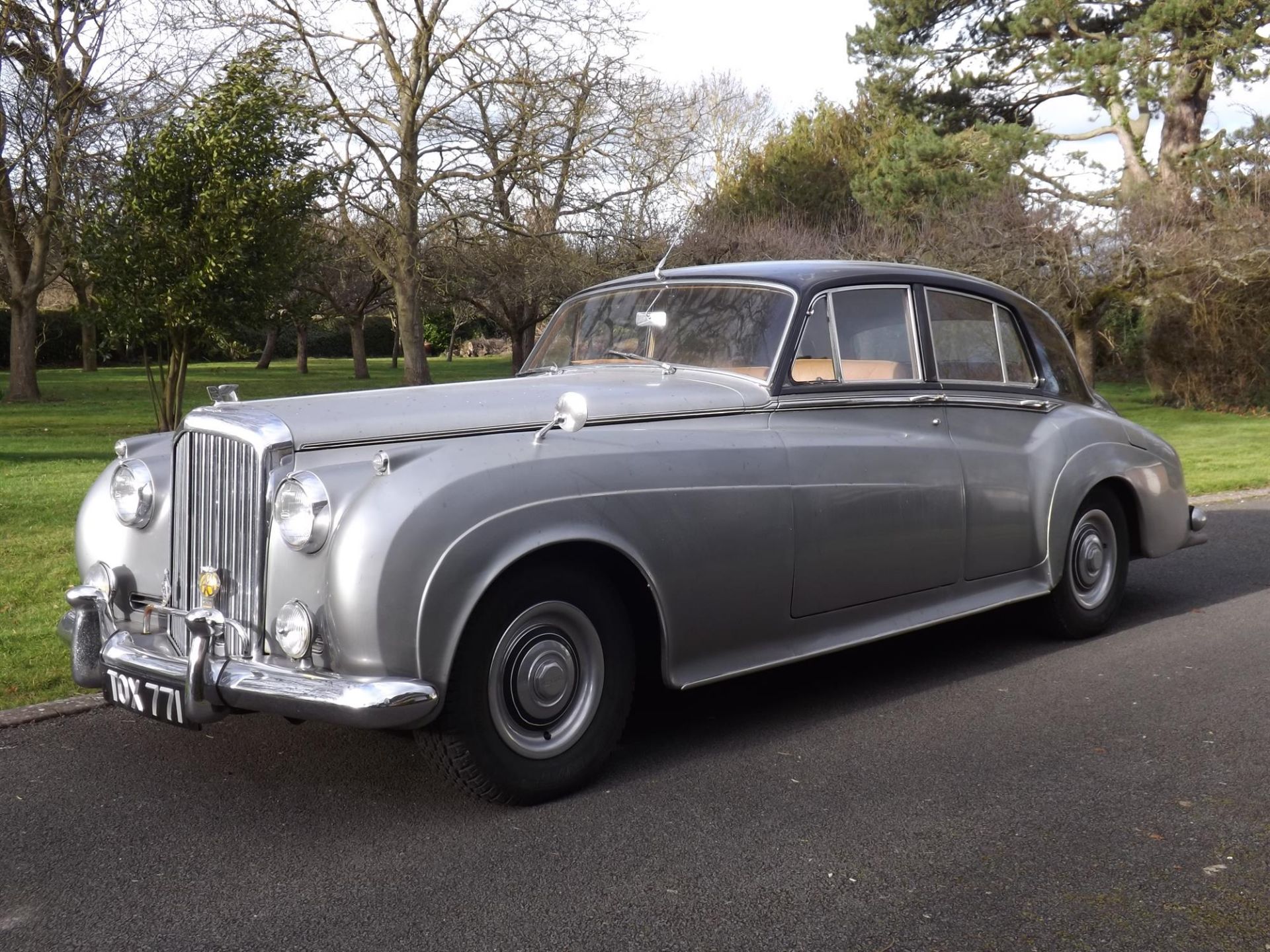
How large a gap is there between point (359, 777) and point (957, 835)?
6.44 ft

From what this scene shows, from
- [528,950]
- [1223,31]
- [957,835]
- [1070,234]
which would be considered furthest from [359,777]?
[1223,31]

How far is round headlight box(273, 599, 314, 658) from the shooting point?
12.0ft

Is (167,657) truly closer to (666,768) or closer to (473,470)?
(473,470)

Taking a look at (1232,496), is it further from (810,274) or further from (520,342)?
(520,342)

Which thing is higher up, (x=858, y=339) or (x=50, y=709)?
(x=858, y=339)

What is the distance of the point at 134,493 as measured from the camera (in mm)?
4312

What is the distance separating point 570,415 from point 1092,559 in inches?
129

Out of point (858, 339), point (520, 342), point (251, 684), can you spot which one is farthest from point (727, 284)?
point (520, 342)

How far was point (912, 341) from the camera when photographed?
5457mm

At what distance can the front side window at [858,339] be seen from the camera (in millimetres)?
4965

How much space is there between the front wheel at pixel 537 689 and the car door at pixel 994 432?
1.99 meters

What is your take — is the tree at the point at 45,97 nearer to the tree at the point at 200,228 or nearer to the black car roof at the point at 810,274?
the tree at the point at 200,228

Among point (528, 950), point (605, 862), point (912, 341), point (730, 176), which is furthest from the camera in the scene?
point (730, 176)

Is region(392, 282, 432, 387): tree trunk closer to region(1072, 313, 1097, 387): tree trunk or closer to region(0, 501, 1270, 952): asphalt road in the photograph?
region(1072, 313, 1097, 387): tree trunk
